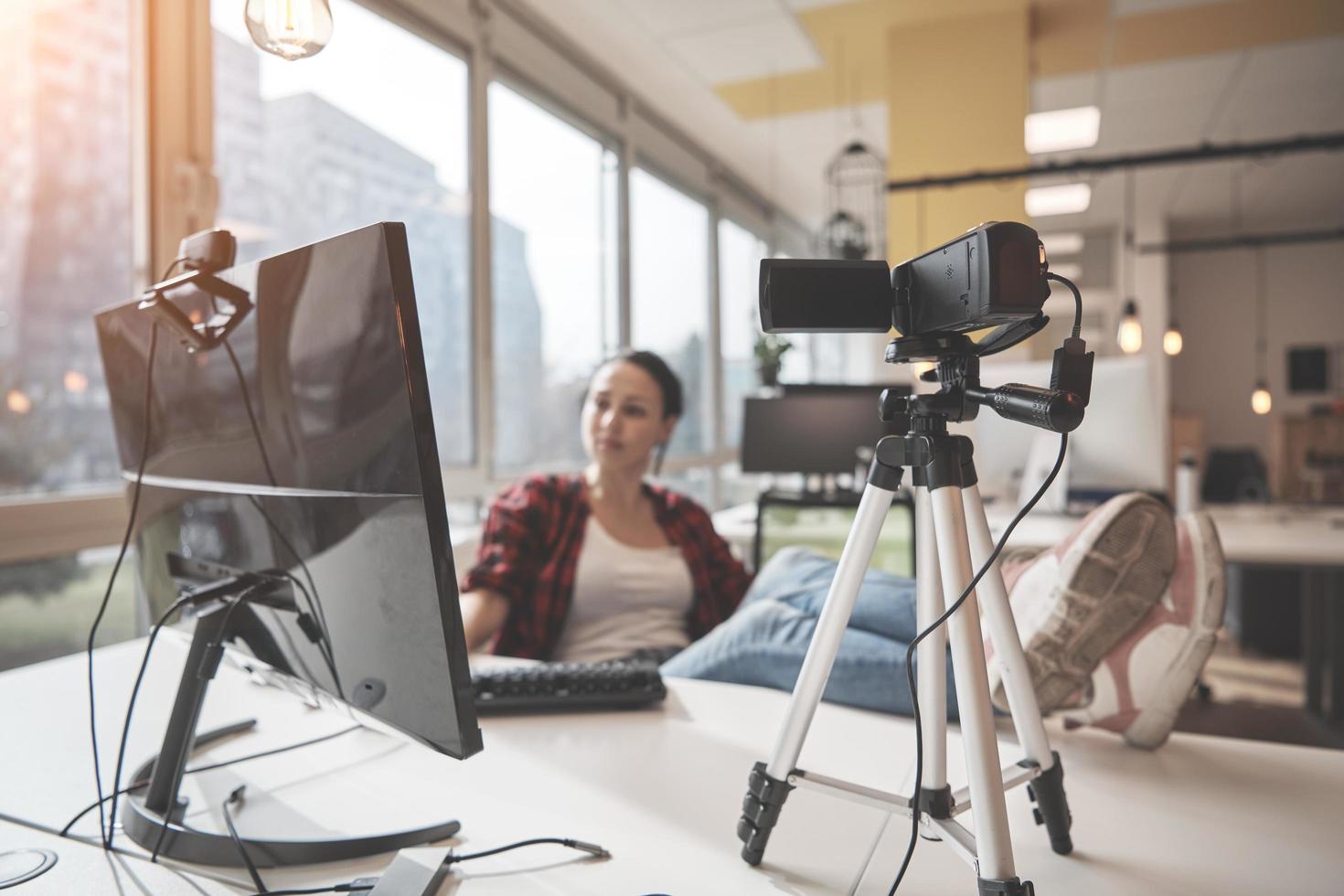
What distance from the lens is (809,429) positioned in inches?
122

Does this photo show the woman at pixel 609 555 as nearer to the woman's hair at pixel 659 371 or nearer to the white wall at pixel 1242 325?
the woman's hair at pixel 659 371

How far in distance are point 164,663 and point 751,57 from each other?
12.8 ft

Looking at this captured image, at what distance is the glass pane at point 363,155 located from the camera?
8.21 ft

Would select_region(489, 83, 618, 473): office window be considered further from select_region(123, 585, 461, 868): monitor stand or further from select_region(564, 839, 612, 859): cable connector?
select_region(564, 839, 612, 859): cable connector

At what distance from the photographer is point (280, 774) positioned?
91 cm

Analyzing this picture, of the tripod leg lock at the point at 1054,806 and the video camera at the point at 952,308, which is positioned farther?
the tripod leg lock at the point at 1054,806

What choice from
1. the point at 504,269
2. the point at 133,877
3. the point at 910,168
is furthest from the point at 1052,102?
the point at 133,877

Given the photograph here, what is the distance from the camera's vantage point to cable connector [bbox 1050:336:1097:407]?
0.55 metres

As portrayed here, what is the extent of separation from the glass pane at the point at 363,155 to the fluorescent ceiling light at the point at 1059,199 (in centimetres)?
460

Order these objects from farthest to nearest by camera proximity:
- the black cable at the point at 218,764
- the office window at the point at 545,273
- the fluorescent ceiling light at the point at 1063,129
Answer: the fluorescent ceiling light at the point at 1063,129, the office window at the point at 545,273, the black cable at the point at 218,764

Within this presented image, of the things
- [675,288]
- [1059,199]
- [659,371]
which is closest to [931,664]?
[659,371]

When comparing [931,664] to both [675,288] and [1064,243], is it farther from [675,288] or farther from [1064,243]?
[1064,243]

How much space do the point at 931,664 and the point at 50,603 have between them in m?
2.16

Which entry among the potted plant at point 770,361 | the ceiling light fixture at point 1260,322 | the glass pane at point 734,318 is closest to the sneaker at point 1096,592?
the potted plant at point 770,361
